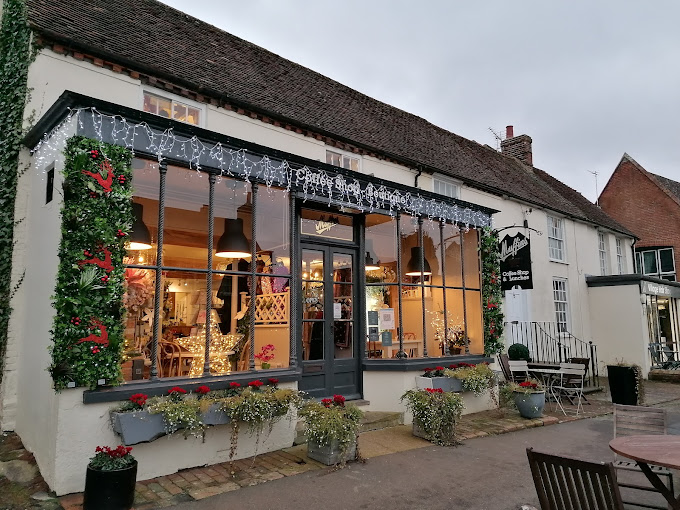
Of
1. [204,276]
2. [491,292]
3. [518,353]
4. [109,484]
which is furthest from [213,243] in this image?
[518,353]

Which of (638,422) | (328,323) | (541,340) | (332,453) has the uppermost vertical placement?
(328,323)

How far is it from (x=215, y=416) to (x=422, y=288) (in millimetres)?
4952

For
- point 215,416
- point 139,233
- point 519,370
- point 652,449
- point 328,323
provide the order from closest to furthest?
point 652,449 → point 215,416 → point 139,233 → point 328,323 → point 519,370

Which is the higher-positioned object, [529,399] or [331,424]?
[331,424]

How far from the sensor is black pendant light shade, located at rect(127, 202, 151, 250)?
640 cm

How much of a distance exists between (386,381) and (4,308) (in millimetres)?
6024

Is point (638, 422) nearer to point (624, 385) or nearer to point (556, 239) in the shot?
point (624, 385)

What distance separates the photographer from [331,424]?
582 cm

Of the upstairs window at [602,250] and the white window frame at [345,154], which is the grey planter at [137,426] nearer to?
the white window frame at [345,154]

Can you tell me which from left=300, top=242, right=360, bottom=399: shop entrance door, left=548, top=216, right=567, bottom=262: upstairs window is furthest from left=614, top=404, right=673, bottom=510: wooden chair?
left=548, top=216, right=567, bottom=262: upstairs window

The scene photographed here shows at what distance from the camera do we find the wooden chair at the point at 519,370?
1055cm

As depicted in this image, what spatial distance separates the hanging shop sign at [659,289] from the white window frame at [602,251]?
2226mm

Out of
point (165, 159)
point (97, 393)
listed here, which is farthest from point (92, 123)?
point (97, 393)

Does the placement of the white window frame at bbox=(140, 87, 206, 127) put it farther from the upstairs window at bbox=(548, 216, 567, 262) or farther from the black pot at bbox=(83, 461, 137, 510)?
the upstairs window at bbox=(548, 216, 567, 262)
